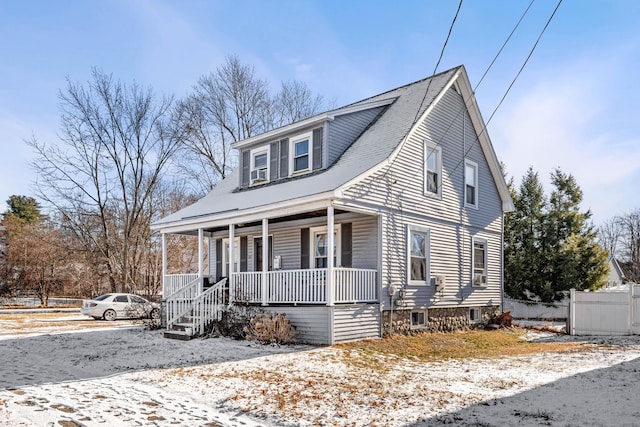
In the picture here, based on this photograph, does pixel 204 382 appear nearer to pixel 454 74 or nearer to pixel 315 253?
pixel 315 253

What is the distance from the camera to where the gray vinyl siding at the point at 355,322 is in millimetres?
12618

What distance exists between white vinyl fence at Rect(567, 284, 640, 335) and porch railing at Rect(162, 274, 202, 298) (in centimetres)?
1262

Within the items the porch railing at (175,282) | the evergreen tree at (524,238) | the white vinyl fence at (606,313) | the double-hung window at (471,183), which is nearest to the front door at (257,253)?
the porch railing at (175,282)

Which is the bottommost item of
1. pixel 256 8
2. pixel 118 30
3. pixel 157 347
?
pixel 157 347

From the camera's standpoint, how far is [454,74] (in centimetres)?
1720

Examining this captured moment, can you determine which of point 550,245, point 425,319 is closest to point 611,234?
point 550,245

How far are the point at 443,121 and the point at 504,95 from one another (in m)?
5.55

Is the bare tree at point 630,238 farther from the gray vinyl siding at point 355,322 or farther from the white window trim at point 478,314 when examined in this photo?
the gray vinyl siding at point 355,322

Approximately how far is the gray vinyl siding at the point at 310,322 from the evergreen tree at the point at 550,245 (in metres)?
16.7

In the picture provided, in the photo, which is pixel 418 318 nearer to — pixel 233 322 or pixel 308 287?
Answer: pixel 308 287

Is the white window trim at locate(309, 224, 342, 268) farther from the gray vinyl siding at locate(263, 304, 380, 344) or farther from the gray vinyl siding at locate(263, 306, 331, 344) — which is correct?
the gray vinyl siding at locate(263, 306, 331, 344)

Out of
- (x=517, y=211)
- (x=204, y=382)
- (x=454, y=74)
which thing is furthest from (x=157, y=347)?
(x=517, y=211)

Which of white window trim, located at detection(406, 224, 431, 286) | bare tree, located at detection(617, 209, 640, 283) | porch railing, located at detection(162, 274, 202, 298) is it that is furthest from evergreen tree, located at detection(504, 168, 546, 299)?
bare tree, located at detection(617, 209, 640, 283)

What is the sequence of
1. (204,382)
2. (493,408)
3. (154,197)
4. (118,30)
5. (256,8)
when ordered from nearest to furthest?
(493,408) → (204,382) → (256,8) → (118,30) → (154,197)
